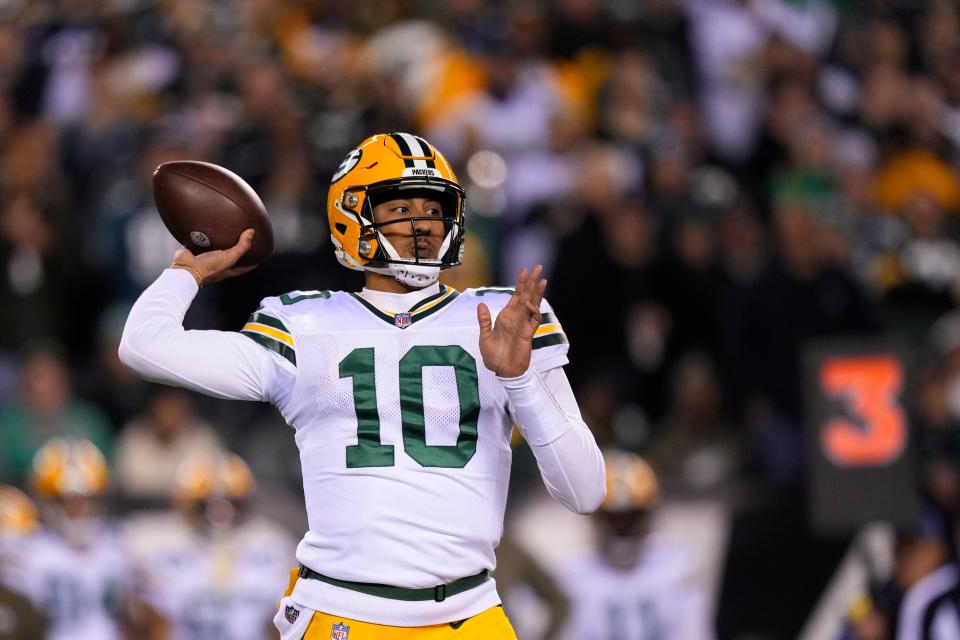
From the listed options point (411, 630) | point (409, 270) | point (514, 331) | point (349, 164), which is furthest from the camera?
point (349, 164)

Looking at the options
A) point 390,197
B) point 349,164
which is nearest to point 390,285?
point 390,197

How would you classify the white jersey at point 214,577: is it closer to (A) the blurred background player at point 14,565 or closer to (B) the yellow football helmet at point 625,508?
(A) the blurred background player at point 14,565

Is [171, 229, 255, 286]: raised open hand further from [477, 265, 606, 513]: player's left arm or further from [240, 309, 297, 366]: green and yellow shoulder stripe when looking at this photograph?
[477, 265, 606, 513]: player's left arm

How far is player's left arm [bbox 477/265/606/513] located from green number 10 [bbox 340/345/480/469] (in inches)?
5.9

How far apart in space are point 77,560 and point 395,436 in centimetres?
522

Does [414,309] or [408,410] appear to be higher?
[414,309]

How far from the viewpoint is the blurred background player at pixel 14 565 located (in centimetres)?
810

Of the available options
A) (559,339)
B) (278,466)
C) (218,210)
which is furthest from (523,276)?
(278,466)

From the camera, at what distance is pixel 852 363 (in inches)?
277

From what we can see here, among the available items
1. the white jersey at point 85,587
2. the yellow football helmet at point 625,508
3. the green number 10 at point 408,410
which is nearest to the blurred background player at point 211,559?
the white jersey at point 85,587

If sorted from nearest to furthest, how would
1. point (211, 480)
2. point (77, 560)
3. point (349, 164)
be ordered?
point (349, 164) → point (211, 480) → point (77, 560)

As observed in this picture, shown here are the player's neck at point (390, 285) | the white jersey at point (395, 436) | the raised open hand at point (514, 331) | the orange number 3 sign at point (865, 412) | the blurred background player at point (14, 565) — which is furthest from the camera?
the blurred background player at point (14, 565)

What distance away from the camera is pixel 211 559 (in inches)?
335

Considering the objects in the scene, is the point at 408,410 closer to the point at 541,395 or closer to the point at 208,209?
the point at 541,395
